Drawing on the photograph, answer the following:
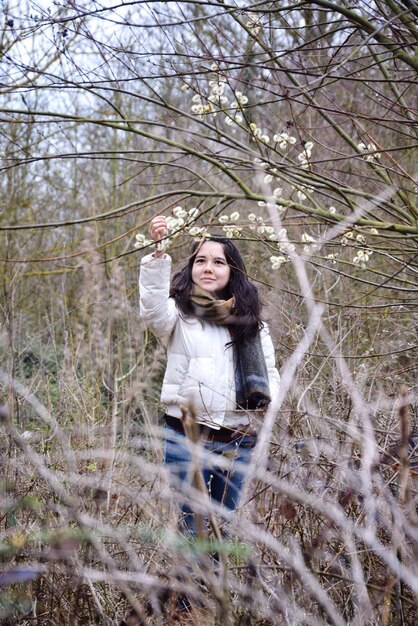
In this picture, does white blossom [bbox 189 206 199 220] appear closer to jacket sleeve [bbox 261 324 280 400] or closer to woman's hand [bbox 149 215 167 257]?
woman's hand [bbox 149 215 167 257]

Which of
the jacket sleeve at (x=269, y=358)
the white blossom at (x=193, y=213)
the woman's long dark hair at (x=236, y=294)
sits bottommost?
the jacket sleeve at (x=269, y=358)

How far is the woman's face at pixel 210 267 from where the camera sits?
3.45 metres

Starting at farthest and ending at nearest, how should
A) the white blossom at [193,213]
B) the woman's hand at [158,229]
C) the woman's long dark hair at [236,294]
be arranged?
the white blossom at [193,213]
the woman's long dark hair at [236,294]
the woman's hand at [158,229]

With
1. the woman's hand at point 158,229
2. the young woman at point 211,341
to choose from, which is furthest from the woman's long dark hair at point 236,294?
the woman's hand at point 158,229

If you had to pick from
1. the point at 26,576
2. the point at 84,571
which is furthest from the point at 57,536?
the point at 26,576

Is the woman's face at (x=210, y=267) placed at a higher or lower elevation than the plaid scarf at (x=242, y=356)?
higher

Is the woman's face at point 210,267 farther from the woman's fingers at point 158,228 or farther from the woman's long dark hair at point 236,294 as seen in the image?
the woman's fingers at point 158,228

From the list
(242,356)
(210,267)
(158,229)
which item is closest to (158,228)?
(158,229)

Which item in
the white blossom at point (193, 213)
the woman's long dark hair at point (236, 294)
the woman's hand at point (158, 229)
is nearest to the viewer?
the woman's hand at point (158, 229)

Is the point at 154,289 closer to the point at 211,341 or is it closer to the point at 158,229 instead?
the point at 158,229

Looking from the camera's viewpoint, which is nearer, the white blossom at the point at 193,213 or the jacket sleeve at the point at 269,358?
the jacket sleeve at the point at 269,358

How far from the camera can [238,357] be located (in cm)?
334

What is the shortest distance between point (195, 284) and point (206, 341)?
0.30 metres

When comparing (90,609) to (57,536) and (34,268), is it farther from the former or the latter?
(34,268)
